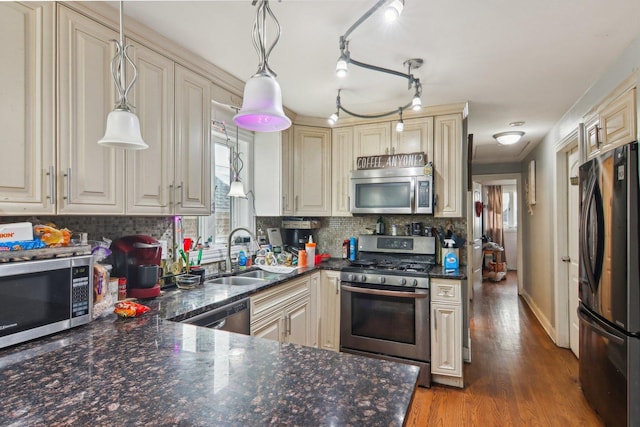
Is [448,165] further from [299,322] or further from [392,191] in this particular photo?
[299,322]

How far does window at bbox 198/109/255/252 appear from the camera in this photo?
2.75 m

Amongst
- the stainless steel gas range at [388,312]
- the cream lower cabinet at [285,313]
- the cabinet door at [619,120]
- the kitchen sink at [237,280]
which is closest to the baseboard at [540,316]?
the stainless steel gas range at [388,312]

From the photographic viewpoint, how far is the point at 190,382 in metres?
0.88

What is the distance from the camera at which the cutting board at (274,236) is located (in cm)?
334

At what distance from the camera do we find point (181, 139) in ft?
6.43

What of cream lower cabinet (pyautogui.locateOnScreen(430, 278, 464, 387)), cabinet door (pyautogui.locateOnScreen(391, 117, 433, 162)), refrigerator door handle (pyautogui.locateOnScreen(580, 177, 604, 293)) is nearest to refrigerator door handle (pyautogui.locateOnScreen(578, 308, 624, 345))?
refrigerator door handle (pyautogui.locateOnScreen(580, 177, 604, 293))

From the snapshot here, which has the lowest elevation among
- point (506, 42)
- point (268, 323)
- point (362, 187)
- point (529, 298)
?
point (529, 298)

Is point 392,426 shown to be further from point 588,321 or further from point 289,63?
point 588,321

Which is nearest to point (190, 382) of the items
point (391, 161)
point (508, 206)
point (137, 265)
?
point (137, 265)

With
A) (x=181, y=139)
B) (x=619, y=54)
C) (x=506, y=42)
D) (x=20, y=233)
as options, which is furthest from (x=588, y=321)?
(x=20, y=233)

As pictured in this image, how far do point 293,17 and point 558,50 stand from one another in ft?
5.23

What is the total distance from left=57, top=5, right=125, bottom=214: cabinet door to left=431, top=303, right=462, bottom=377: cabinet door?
7.55 feet

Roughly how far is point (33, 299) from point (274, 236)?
7.41 feet

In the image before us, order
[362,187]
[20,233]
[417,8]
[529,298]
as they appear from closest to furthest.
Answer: [20,233] < [417,8] < [362,187] < [529,298]
